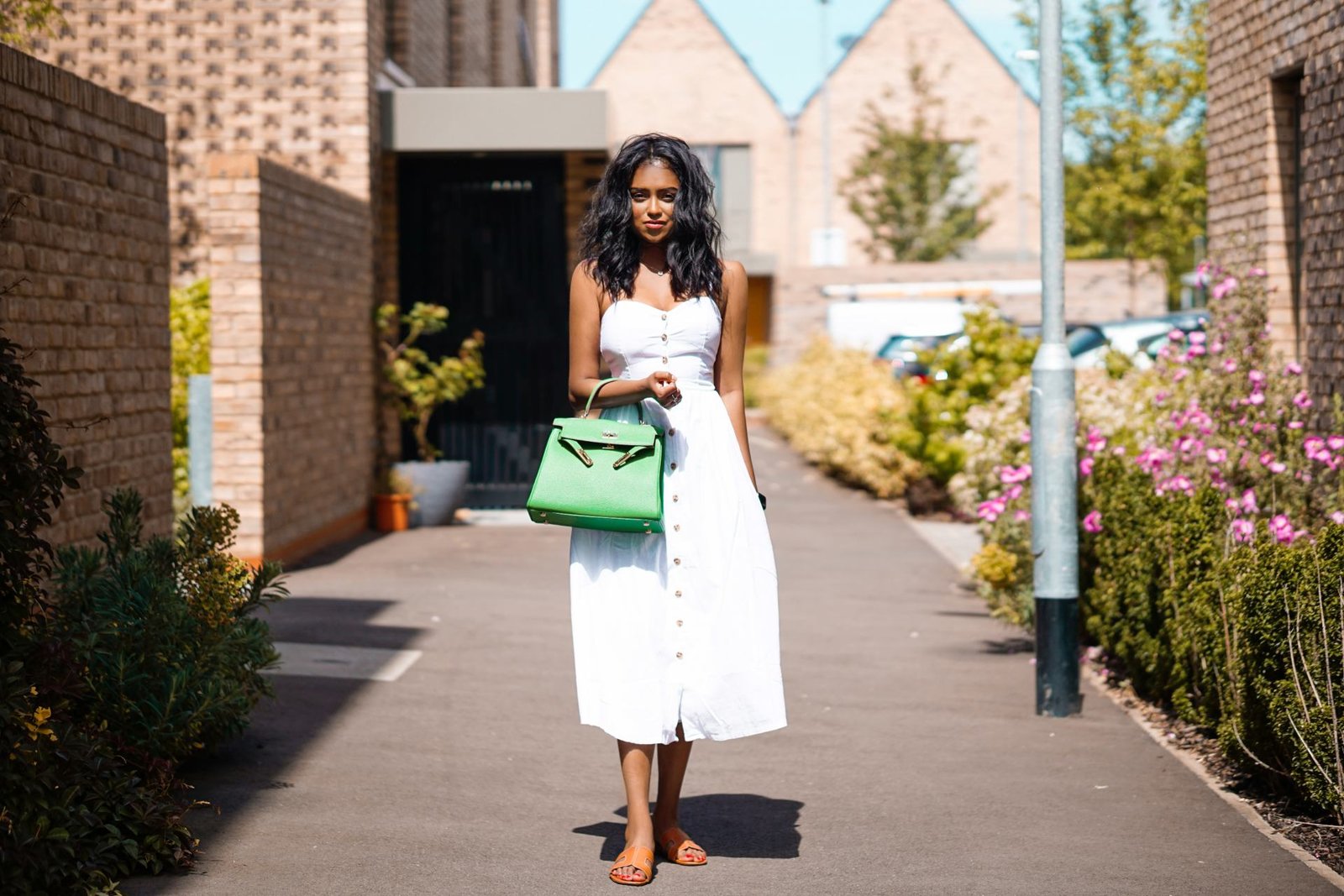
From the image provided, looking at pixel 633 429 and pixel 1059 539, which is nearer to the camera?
pixel 633 429

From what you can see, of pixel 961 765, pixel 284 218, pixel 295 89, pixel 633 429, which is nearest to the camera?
pixel 633 429

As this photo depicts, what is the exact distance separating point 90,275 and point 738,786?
3883 mm

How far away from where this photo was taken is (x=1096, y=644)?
9.02 m

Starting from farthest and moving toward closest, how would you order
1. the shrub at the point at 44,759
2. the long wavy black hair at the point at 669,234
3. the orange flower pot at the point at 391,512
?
the orange flower pot at the point at 391,512, the long wavy black hair at the point at 669,234, the shrub at the point at 44,759

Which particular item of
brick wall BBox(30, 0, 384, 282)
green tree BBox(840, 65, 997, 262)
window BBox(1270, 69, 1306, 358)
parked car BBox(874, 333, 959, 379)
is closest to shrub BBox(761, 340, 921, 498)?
parked car BBox(874, 333, 959, 379)

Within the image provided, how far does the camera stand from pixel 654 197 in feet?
16.5

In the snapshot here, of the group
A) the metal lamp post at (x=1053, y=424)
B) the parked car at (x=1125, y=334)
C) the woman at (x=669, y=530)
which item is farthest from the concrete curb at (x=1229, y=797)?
the parked car at (x=1125, y=334)

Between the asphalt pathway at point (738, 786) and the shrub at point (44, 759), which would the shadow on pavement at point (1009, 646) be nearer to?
the asphalt pathway at point (738, 786)

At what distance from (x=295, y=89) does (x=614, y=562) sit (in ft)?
35.9

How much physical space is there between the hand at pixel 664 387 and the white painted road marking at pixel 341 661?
3691 millimetres

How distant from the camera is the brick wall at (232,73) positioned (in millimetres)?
14828

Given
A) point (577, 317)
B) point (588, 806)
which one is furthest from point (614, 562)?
point (588, 806)

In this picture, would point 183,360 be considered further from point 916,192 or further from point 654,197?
point 916,192

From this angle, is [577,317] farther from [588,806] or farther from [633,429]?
[588,806]
